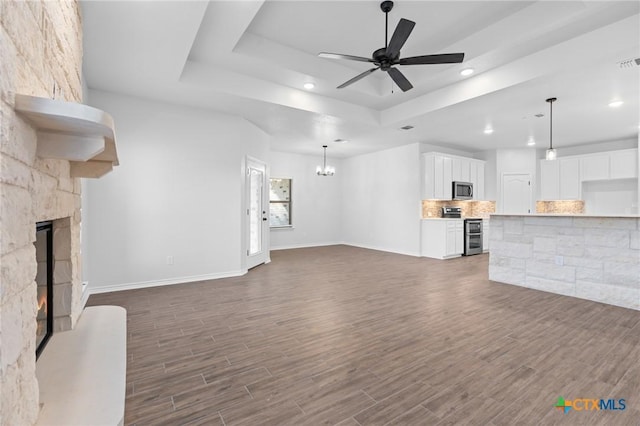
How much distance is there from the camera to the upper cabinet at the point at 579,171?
22.5 feet

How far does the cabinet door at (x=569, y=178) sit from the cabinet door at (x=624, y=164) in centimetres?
66

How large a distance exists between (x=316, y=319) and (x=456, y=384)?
155 cm

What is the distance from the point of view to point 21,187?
3.89 feet

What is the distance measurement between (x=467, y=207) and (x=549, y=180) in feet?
7.03

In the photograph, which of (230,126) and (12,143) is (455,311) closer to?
(12,143)

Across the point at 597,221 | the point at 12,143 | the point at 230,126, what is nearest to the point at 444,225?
the point at 597,221

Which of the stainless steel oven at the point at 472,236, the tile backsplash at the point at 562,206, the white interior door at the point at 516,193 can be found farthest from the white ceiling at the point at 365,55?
the tile backsplash at the point at 562,206

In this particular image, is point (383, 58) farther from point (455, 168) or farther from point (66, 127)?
point (455, 168)

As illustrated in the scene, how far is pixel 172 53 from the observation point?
326cm

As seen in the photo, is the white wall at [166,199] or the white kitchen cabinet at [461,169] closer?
the white wall at [166,199]

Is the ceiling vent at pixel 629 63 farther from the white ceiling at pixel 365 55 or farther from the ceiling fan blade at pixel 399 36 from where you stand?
the ceiling fan blade at pixel 399 36

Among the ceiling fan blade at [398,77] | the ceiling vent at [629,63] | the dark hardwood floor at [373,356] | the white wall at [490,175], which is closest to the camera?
the dark hardwood floor at [373,356]

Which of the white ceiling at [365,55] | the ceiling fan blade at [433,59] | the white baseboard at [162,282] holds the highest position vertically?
the white ceiling at [365,55]

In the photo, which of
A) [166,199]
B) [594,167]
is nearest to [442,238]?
[594,167]
